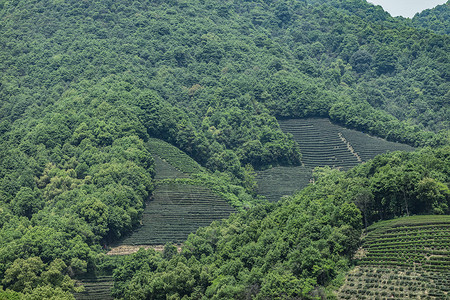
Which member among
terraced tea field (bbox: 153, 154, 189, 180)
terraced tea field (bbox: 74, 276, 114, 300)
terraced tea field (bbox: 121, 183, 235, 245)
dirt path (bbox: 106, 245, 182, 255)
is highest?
terraced tea field (bbox: 153, 154, 189, 180)

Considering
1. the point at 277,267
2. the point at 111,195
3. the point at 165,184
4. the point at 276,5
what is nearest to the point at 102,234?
the point at 111,195

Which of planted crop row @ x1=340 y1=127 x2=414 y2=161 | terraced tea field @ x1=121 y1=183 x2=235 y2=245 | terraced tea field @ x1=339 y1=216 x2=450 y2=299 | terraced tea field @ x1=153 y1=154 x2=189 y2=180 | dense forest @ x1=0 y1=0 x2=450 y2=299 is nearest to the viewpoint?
terraced tea field @ x1=339 y1=216 x2=450 y2=299

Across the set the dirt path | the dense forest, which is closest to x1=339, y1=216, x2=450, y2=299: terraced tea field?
the dense forest

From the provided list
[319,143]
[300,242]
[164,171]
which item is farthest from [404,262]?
[319,143]

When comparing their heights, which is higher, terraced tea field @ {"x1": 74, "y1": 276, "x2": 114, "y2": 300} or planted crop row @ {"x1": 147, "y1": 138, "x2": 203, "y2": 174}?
planted crop row @ {"x1": 147, "y1": 138, "x2": 203, "y2": 174}

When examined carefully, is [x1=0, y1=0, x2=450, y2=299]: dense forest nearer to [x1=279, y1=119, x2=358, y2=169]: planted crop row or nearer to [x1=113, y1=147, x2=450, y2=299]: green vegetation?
[x1=113, y1=147, x2=450, y2=299]: green vegetation

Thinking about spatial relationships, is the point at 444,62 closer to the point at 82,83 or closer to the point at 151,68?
the point at 151,68
